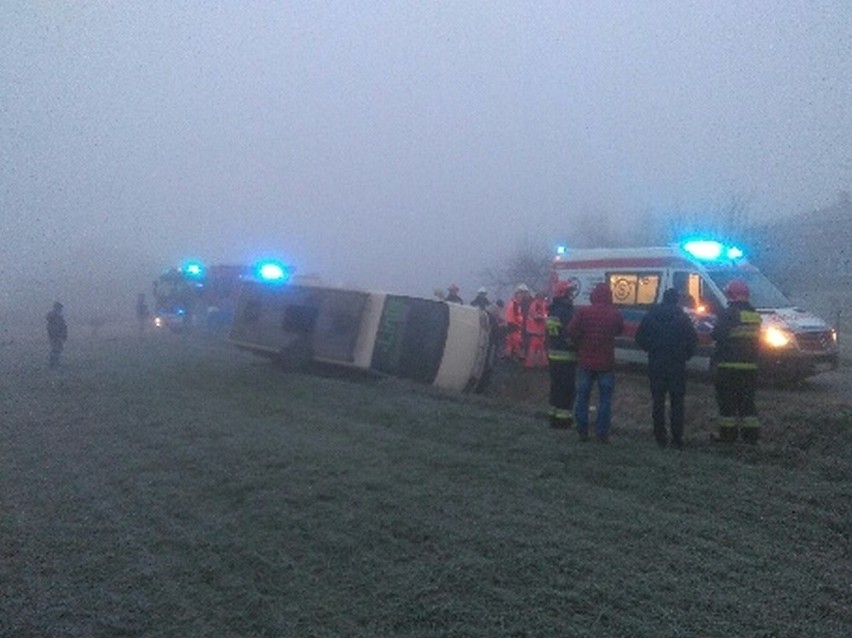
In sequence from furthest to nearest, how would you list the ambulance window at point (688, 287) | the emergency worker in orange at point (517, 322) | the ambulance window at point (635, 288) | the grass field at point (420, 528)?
the emergency worker in orange at point (517, 322), the ambulance window at point (635, 288), the ambulance window at point (688, 287), the grass field at point (420, 528)

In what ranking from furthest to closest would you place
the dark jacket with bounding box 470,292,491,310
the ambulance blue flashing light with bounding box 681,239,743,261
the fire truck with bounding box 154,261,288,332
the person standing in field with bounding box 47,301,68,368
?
the fire truck with bounding box 154,261,288,332 → the person standing in field with bounding box 47,301,68,368 → the dark jacket with bounding box 470,292,491,310 → the ambulance blue flashing light with bounding box 681,239,743,261

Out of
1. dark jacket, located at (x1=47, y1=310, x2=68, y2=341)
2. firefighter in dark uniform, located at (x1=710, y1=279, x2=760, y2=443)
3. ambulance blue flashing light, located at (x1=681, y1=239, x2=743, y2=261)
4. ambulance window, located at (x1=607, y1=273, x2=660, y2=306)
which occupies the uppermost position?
ambulance blue flashing light, located at (x1=681, y1=239, x2=743, y2=261)

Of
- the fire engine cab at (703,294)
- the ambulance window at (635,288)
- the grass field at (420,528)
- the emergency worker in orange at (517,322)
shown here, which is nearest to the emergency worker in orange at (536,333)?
the emergency worker in orange at (517,322)

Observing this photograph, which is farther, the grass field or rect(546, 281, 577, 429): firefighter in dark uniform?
rect(546, 281, 577, 429): firefighter in dark uniform

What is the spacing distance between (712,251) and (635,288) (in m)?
1.56

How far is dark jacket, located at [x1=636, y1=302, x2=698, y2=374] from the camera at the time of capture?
9.00 meters

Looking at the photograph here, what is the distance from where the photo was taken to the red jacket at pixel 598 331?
30.4 feet

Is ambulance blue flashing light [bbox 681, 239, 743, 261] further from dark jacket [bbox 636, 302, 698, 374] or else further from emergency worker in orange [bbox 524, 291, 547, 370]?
dark jacket [bbox 636, 302, 698, 374]

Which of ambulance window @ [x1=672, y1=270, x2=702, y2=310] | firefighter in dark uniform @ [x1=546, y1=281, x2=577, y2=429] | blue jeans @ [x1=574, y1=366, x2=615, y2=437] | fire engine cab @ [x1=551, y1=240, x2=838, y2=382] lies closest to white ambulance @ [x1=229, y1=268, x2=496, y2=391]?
fire engine cab @ [x1=551, y1=240, x2=838, y2=382]

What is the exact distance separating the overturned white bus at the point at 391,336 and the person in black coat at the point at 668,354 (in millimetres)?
6213

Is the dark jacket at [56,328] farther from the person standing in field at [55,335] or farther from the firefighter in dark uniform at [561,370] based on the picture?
the firefighter in dark uniform at [561,370]

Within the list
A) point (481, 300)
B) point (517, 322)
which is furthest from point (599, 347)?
point (481, 300)

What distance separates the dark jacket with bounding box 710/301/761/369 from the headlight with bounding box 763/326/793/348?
14.2ft

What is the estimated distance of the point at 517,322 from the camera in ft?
55.0
